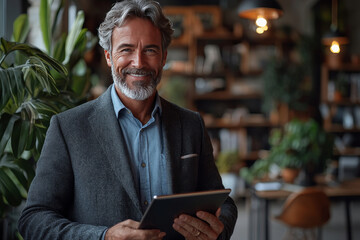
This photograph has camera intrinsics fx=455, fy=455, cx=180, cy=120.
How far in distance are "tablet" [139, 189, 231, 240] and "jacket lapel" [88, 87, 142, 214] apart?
6.1 inches

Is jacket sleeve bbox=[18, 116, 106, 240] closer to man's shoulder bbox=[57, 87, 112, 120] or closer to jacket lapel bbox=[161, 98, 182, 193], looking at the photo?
man's shoulder bbox=[57, 87, 112, 120]

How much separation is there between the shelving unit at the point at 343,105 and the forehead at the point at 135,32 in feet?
20.3

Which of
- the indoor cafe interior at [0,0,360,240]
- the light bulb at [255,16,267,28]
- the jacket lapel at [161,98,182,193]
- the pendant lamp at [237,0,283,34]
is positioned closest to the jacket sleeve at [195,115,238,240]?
the jacket lapel at [161,98,182,193]

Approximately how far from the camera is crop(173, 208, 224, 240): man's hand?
1391mm

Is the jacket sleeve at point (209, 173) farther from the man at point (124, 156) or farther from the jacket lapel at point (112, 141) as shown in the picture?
the jacket lapel at point (112, 141)

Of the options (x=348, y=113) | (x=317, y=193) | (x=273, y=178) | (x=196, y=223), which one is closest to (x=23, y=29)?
(x=196, y=223)

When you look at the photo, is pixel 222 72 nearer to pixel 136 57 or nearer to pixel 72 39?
pixel 72 39

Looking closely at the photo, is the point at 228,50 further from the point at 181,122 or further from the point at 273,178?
the point at 181,122

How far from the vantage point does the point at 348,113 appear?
24.2 ft

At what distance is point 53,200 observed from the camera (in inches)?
57.8

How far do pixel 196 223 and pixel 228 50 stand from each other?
20.3 feet

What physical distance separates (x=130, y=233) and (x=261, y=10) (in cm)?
271

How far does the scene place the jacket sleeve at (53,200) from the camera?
Answer: 1.41 meters

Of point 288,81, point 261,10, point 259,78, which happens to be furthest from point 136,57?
point 259,78
